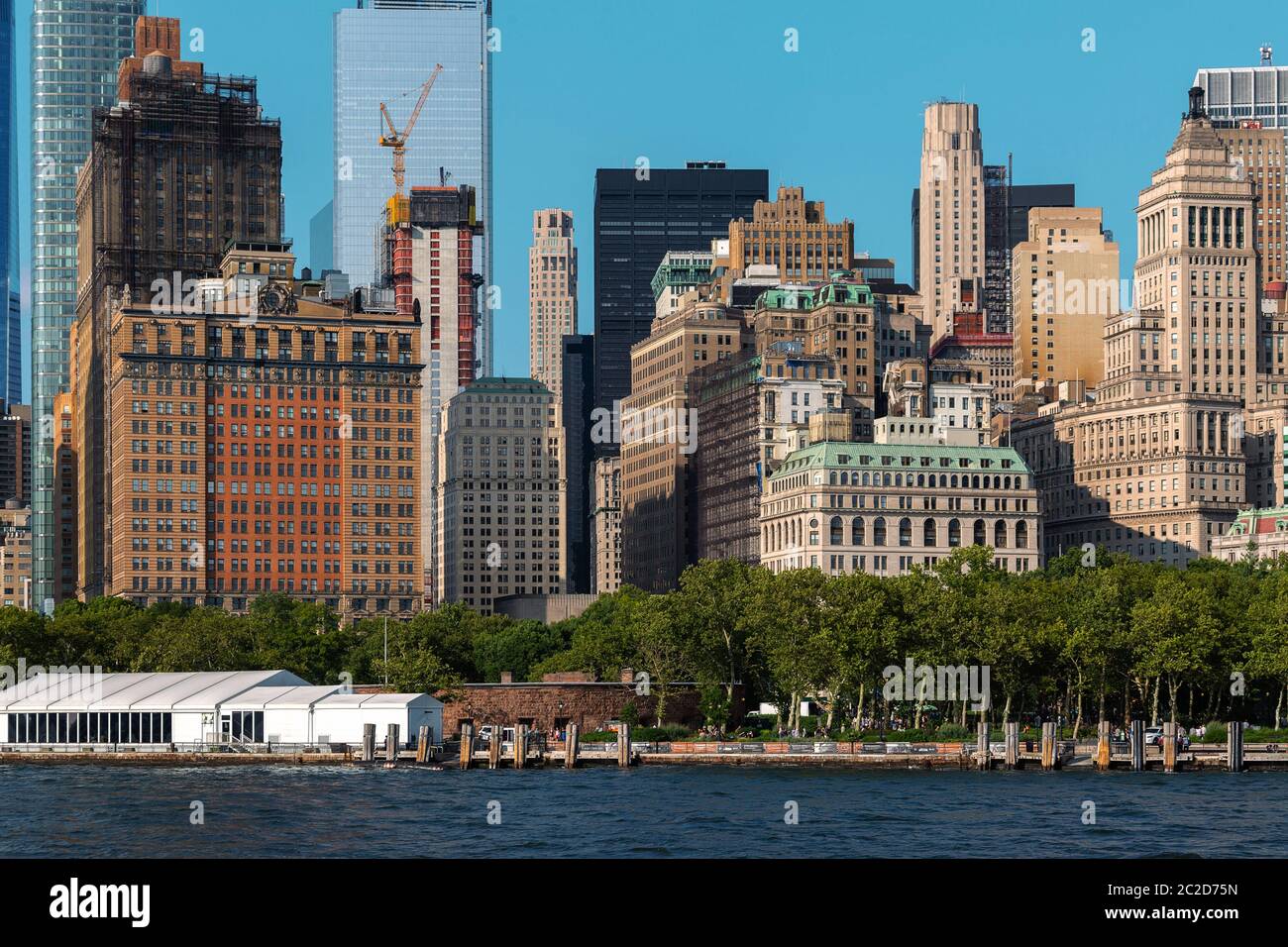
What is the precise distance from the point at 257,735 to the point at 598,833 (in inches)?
2281

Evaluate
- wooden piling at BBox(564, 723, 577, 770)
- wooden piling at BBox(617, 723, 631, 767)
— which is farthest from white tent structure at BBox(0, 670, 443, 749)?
wooden piling at BBox(617, 723, 631, 767)

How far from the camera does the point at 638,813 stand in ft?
318

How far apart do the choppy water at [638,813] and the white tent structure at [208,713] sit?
860 cm

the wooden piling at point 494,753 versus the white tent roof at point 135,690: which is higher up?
the white tent roof at point 135,690

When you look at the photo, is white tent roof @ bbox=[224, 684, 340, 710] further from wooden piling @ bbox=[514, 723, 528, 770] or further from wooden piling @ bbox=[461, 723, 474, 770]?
wooden piling @ bbox=[514, 723, 528, 770]

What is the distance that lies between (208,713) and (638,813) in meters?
52.6

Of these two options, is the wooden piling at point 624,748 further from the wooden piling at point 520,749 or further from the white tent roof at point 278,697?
the white tent roof at point 278,697

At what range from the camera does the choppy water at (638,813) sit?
8000cm

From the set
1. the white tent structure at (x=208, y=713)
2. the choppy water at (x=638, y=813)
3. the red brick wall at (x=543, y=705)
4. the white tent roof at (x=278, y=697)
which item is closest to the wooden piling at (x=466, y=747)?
the white tent structure at (x=208, y=713)

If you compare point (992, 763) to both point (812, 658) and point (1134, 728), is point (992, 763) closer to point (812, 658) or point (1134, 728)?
point (1134, 728)

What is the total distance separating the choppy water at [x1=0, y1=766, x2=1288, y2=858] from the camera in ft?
262

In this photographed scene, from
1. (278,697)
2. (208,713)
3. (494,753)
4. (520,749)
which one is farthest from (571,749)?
(208,713)
